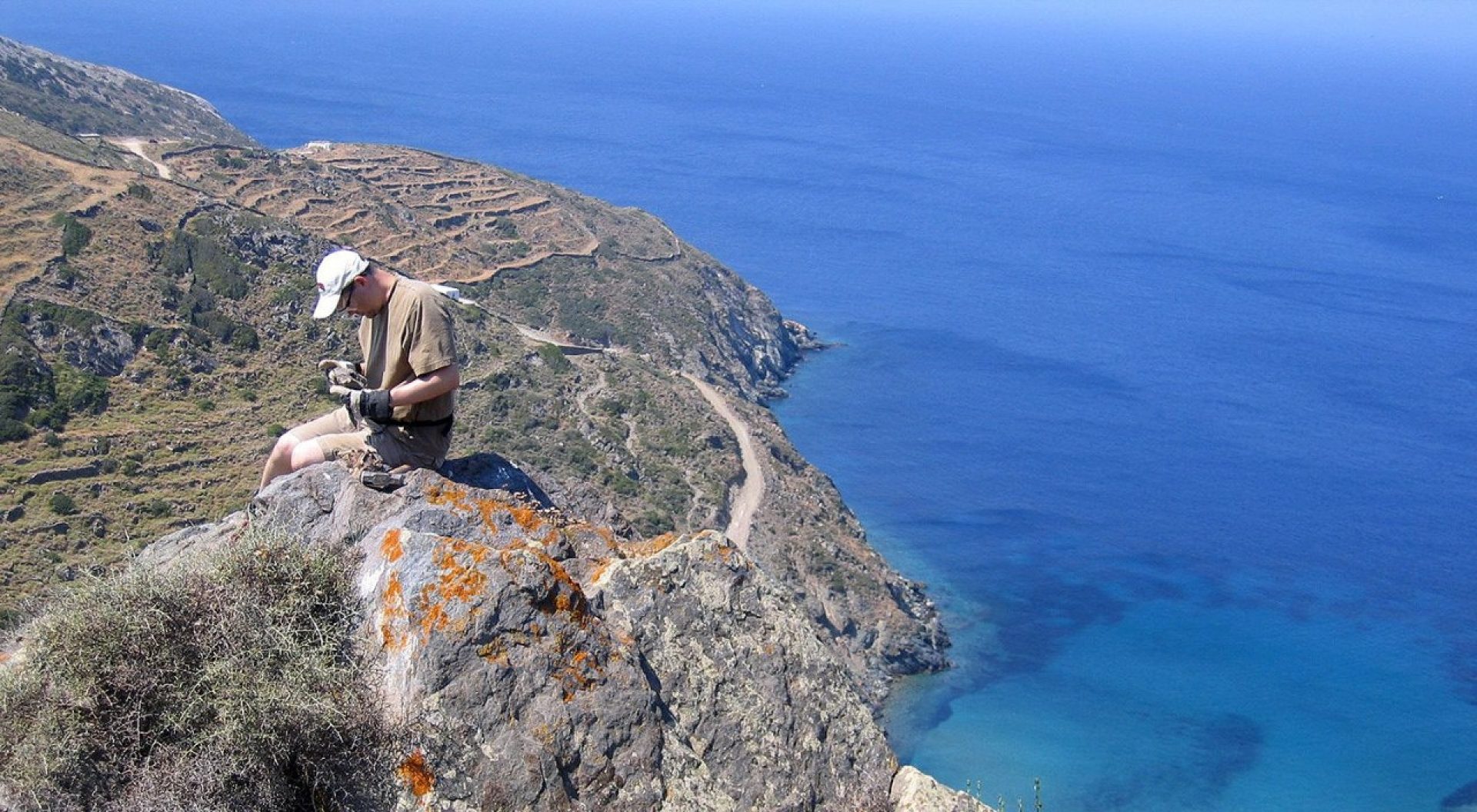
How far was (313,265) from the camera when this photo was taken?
46.5 m

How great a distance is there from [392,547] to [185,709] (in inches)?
50.4

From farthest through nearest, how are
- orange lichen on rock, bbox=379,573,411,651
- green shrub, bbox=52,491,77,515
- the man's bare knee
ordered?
green shrub, bbox=52,491,77,515
the man's bare knee
orange lichen on rock, bbox=379,573,411,651

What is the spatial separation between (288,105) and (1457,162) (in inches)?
6964

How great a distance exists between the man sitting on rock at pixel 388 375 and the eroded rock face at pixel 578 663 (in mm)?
373

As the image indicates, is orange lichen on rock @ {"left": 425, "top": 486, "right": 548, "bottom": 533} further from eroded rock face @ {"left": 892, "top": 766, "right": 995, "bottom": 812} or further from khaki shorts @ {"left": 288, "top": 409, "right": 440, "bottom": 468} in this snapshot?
eroded rock face @ {"left": 892, "top": 766, "right": 995, "bottom": 812}

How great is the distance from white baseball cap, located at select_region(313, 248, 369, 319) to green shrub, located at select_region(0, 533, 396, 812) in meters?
2.12

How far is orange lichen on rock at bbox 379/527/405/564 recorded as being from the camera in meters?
6.07

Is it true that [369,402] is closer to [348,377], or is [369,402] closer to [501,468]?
[348,377]

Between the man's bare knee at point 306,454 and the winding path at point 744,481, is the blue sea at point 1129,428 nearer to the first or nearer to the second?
the winding path at point 744,481

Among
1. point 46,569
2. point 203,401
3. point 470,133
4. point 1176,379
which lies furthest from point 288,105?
point 46,569

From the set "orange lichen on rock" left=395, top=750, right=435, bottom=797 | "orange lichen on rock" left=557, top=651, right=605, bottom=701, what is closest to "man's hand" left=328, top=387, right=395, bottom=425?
"orange lichen on rock" left=557, top=651, right=605, bottom=701

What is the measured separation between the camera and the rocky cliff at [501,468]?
5.94 m

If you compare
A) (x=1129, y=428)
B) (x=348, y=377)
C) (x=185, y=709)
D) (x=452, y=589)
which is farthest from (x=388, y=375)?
(x=1129, y=428)

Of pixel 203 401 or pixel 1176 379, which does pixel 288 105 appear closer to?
pixel 1176 379
